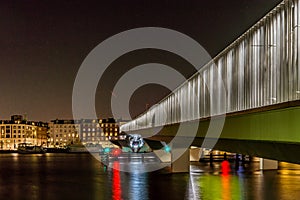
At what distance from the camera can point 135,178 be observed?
56531mm

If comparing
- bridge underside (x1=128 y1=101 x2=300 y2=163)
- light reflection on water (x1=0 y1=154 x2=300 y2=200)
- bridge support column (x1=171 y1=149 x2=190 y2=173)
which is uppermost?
bridge underside (x1=128 y1=101 x2=300 y2=163)

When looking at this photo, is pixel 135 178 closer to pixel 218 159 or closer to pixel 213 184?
pixel 213 184

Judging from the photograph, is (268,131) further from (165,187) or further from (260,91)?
(165,187)

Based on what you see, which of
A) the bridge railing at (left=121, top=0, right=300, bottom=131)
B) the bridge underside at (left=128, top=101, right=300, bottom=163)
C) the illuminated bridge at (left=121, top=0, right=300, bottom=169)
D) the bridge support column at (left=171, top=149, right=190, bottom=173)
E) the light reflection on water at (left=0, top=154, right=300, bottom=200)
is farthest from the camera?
the bridge support column at (left=171, top=149, right=190, bottom=173)

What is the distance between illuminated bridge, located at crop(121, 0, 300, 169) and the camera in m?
14.5

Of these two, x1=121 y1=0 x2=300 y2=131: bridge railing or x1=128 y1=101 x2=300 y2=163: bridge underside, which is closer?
x1=128 y1=101 x2=300 y2=163: bridge underside

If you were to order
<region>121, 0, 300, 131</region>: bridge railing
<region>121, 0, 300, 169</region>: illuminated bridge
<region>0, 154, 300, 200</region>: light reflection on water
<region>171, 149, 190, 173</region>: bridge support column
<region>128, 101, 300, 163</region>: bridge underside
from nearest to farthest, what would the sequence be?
<region>128, 101, 300, 163</region>: bridge underside
<region>121, 0, 300, 169</region>: illuminated bridge
<region>121, 0, 300, 131</region>: bridge railing
<region>0, 154, 300, 200</region>: light reflection on water
<region>171, 149, 190, 173</region>: bridge support column

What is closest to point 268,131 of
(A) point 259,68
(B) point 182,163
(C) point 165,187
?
(A) point 259,68

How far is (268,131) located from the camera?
15461 mm

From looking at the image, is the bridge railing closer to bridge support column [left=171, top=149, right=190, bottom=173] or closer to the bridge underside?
the bridge underside

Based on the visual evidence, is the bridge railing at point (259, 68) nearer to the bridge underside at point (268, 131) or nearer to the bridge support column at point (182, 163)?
the bridge underside at point (268, 131)

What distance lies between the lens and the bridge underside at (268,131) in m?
13.5

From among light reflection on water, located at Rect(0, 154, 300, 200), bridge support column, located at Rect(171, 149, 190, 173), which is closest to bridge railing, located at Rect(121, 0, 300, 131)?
light reflection on water, located at Rect(0, 154, 300, 200)

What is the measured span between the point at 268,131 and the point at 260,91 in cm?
289
